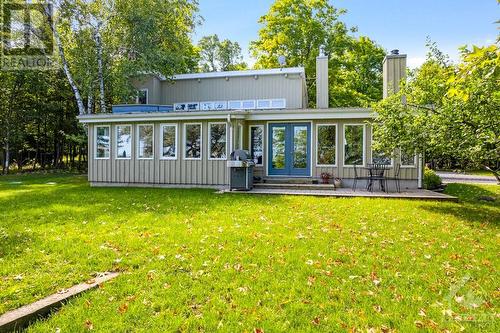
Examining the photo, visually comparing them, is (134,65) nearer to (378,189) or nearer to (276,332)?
(378,189)

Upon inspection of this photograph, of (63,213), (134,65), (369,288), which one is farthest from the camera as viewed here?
(134,65)

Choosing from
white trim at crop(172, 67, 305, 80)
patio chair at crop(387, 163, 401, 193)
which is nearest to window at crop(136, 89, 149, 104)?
white trim at crop(172, 67, 305, 80)

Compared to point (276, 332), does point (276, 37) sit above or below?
above

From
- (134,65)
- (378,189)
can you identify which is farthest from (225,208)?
(134,65)

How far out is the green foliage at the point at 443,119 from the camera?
6.70 metres

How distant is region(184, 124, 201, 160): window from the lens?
476 inches

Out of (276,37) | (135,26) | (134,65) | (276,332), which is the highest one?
(276,37)

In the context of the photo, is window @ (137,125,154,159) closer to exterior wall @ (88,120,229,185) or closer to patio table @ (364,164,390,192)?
exterior wall @ (88,120,229,185)

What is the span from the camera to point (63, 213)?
7.06 meters

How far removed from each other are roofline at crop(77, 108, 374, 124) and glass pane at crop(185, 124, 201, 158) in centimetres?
46

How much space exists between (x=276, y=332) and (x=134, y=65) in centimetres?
1591

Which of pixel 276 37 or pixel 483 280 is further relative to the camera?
pixel 276 37

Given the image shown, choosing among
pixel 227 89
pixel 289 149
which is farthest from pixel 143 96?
pixel 289 149

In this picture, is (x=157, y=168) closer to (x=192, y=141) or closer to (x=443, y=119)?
(x=192, y=141)
